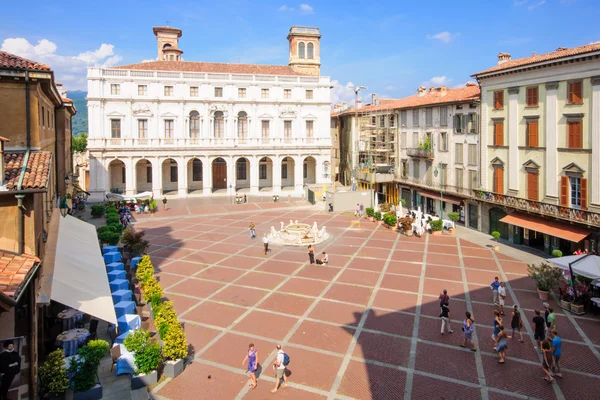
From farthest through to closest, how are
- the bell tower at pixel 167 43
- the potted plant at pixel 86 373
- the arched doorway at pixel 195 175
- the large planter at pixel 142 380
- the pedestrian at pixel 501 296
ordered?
1. the bell tower at pixel 167 43
2. the arched doorway at pixel 195 175
3. the pedestrian at pixel 501 296
4. the large planter at pixel 142 380
5. the potted plant at pixel 86 373

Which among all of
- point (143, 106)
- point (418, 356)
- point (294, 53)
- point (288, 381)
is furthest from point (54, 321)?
point (294, 53)

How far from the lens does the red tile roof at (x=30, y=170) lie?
35.7ft

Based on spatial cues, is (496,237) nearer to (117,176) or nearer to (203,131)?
(203,131)

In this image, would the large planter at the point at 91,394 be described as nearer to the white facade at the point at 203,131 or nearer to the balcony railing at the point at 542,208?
the balcony railing at the point at 542,208

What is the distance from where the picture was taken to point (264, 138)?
5728 cm

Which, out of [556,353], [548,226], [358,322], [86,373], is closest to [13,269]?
[86,373]

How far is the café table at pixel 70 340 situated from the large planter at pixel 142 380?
2594 millimetres

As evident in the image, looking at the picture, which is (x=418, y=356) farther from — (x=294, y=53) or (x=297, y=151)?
(x=294, y=53)

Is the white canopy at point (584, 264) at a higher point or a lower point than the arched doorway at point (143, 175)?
lower

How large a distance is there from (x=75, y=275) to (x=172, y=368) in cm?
476

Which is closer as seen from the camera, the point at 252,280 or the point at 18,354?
the point at 18,354

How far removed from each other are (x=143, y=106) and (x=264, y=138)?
15673mm

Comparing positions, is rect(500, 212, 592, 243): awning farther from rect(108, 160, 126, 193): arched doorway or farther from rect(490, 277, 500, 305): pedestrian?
rect(108, 160, 126, 193): arched doorway

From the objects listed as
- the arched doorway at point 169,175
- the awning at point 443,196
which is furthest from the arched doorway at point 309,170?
the awning at point 443,196
